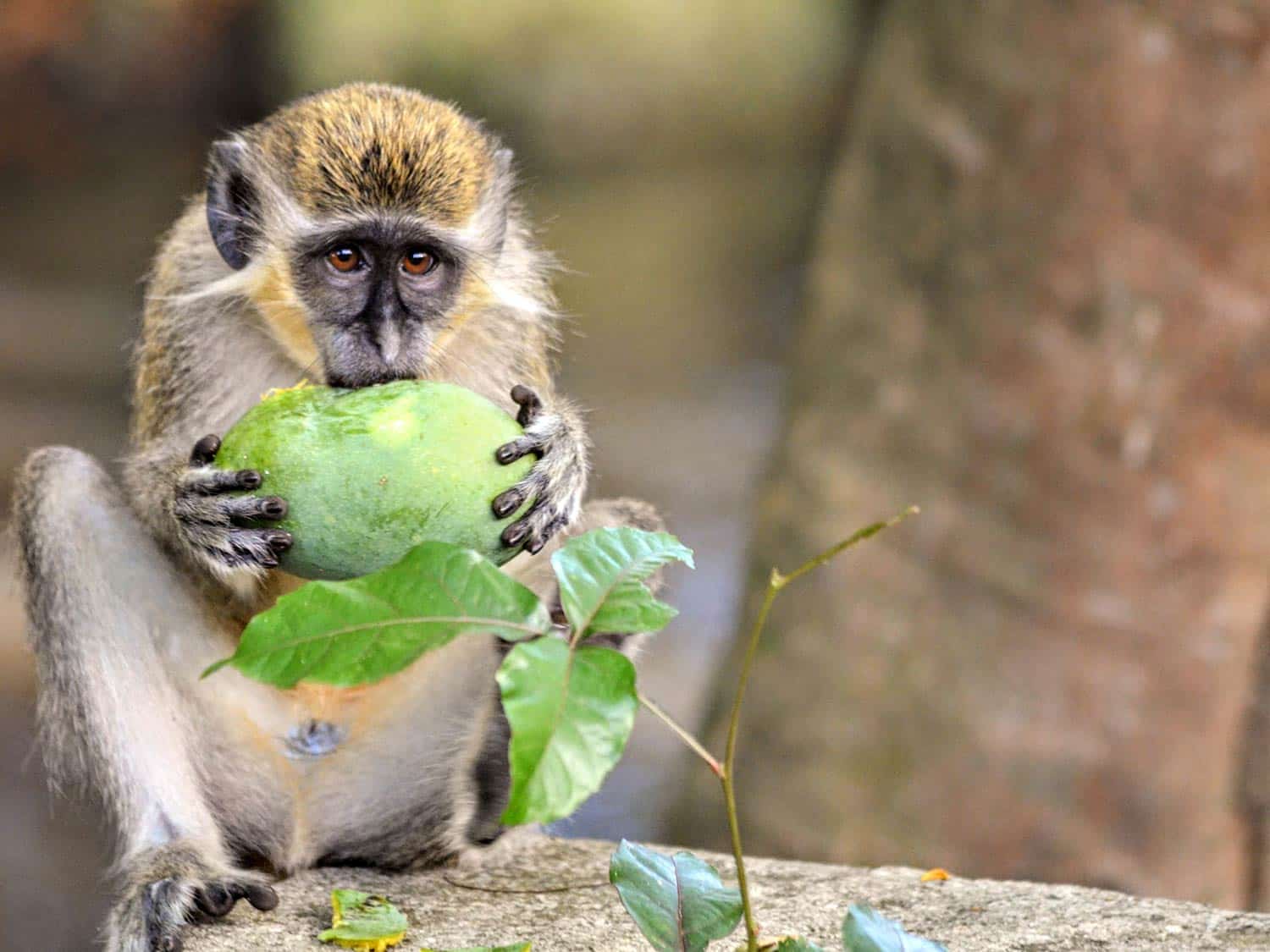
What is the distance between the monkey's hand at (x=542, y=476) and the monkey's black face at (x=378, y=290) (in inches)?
12.4

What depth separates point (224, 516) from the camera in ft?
8.86

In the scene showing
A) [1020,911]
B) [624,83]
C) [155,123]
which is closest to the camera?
[1020,911]

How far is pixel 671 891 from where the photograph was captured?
2.22m

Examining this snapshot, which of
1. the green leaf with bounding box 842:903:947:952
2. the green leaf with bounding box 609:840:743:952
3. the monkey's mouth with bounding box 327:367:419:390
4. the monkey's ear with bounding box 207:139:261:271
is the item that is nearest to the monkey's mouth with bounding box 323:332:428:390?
the monkey's mouth with bounding box 327:367:419:390

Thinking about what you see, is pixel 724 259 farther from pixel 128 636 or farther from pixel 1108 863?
pixel 128 636

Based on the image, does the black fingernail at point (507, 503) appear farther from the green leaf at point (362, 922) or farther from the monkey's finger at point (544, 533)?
the green leaf at point (362, 922)

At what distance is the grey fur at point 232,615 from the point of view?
287 centimetres

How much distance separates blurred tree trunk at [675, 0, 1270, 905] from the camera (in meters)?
4.66

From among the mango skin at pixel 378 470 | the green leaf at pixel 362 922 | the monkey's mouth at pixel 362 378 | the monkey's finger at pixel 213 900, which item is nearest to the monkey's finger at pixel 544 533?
the mango skin at pixel 378 470

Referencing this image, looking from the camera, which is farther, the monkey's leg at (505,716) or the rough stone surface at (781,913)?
the monkey's leg at (505,716)

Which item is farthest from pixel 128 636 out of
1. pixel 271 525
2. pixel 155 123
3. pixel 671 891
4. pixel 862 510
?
pixel 155 123

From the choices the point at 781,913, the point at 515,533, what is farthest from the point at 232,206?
the point at 781,913

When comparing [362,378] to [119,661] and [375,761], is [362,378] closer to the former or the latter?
[119,661]

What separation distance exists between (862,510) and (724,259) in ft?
28.5
